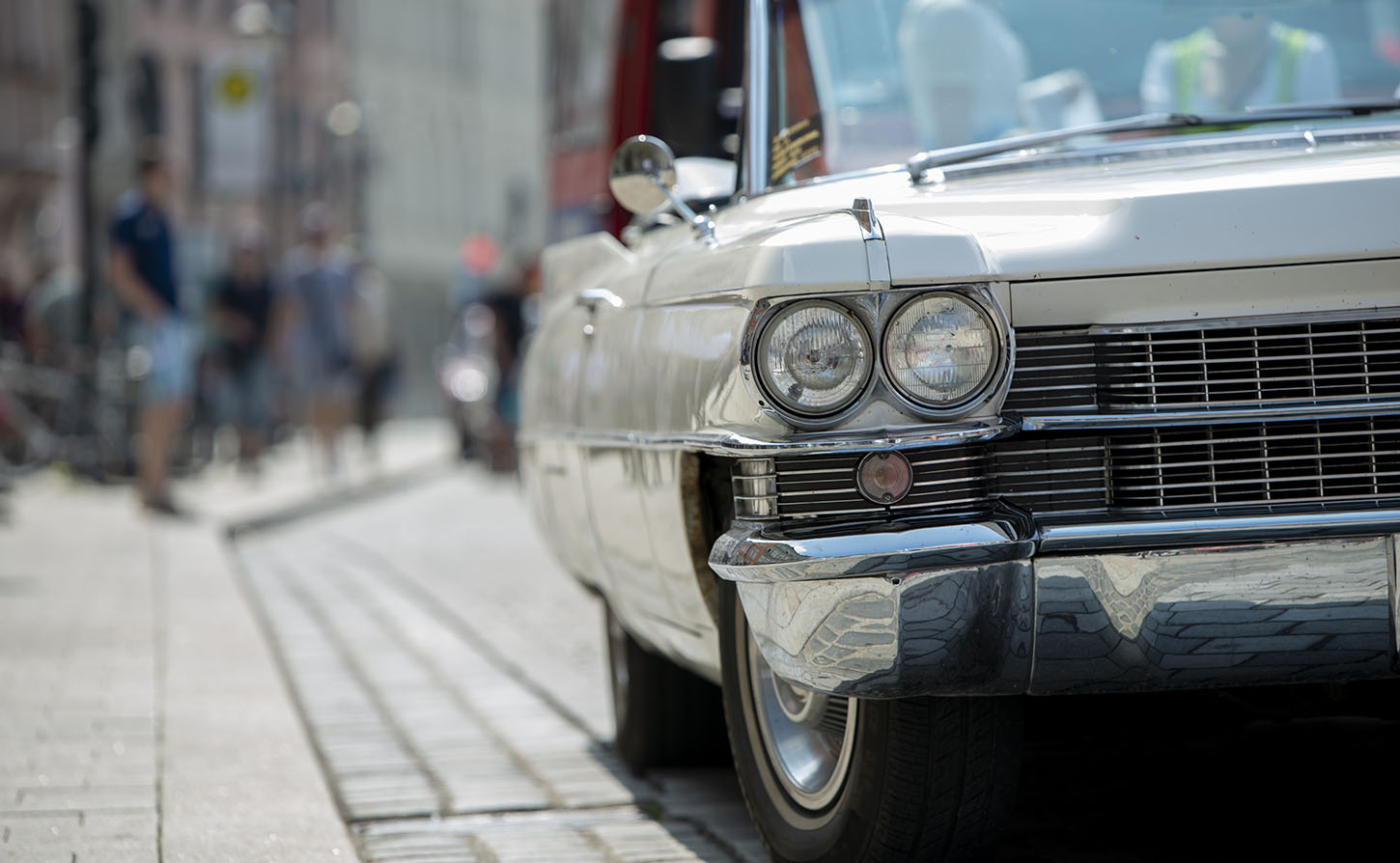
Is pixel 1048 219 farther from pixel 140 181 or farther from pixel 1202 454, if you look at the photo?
pixel 140 181

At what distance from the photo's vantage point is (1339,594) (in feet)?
11.0

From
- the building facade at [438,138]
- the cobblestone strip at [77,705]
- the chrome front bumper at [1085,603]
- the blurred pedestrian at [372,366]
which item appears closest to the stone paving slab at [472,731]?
the cobblestone strip at [77,705]

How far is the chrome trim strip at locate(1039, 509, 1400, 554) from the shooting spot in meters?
3.32

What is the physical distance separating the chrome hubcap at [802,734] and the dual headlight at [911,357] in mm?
614

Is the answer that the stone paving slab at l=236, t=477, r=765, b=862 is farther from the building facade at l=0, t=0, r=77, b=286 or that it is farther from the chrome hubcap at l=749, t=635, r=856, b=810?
the building facade at l=0, t=0, r=77, b=286

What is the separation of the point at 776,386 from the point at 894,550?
1.09 ft

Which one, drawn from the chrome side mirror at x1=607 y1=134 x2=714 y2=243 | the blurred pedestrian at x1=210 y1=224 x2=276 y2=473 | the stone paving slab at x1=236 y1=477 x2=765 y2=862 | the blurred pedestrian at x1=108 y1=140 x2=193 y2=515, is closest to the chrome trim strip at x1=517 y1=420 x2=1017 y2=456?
the chrome side mirror at x1=607 y1=134 x2=714 y2=243

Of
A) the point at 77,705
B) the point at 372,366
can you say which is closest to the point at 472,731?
the point at 77,705

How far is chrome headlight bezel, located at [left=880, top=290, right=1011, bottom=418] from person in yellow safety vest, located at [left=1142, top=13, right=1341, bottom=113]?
51.6 inches

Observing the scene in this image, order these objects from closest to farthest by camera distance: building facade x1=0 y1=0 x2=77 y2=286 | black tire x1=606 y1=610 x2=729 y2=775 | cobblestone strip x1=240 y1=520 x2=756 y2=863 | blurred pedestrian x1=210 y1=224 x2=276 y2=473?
1. cobblestone strip x1=240 y1=520 x2=756 y2=863
2. black tire x1=606 y1=610 x2=729 y2=775
3. blurred pedestrian x1=210 y1=224 x2=276 y2=473
4. building facade x1=0 y1=0 x2=77 y2=286

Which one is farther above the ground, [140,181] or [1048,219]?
[140,181]

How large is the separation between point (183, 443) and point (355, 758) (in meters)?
12.5

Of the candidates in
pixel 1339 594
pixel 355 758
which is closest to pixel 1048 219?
pixel 1339 594

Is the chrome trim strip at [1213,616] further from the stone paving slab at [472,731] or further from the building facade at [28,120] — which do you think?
the building facade at [28,120]
